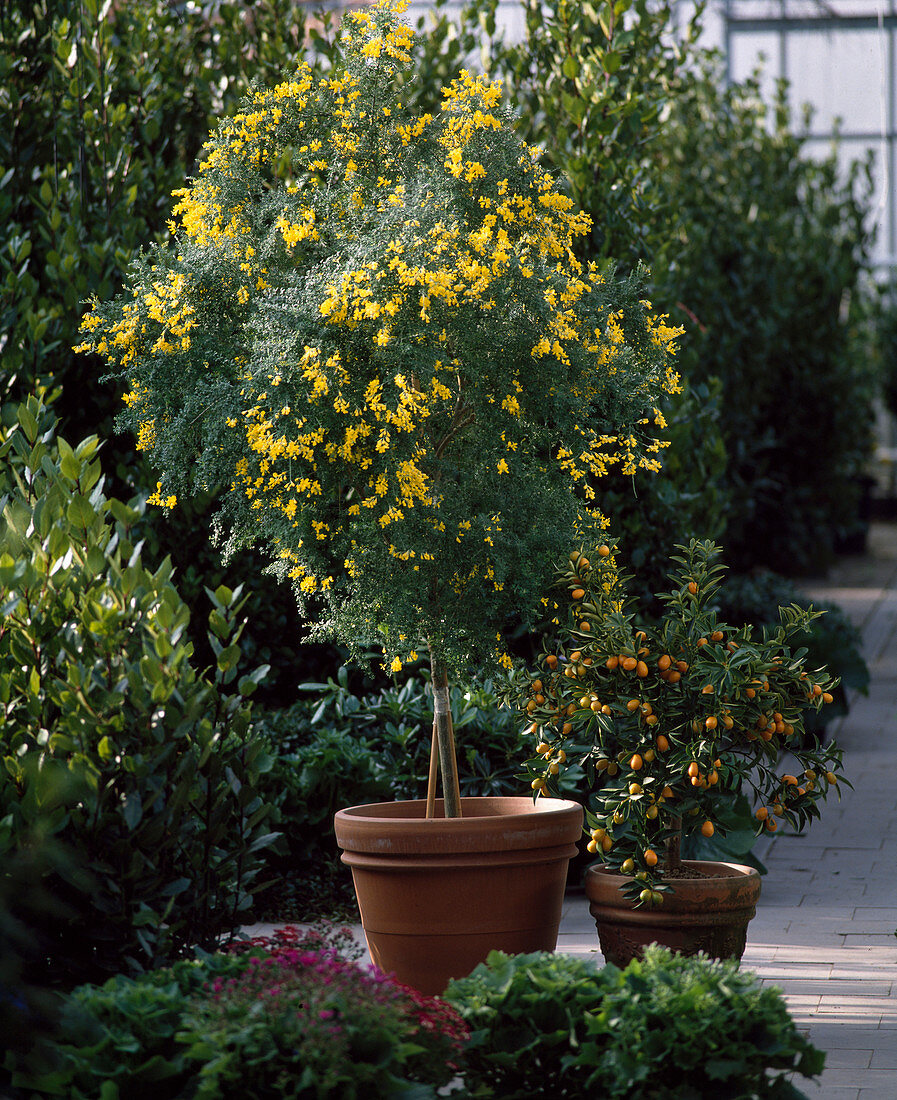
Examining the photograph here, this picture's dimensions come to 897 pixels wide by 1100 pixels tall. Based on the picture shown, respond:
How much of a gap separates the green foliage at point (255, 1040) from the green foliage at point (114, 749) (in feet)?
0.87

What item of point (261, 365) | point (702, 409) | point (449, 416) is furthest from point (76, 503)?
point (702, 409)

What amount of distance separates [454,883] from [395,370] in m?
1.55

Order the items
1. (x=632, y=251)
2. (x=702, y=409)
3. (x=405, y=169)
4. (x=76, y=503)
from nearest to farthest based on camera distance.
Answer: (x=76, y=503), (x=405, y=169), (x=632, y=251), (x=702, y=409)

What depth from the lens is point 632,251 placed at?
609 centimetres

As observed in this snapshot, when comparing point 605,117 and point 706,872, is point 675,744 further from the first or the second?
point 605,117

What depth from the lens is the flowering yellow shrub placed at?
3.62m

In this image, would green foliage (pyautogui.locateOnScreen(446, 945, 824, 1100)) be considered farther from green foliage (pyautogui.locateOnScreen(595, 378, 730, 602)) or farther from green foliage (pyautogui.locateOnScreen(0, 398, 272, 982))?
green foliage (pyautogui.locateOnScreen(595, 378, 730, 602))

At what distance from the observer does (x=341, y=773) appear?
220 inches

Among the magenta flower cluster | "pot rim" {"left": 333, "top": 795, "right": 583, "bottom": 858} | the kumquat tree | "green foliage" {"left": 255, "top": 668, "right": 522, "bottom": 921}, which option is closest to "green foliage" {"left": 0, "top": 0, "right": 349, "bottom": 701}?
"green foliage" {"left": 255, "top": 668, "right": 522, "bottom": 921}

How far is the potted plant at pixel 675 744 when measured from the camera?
4.01 meters

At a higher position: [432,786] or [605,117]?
[605,117]

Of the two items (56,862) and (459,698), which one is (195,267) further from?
(459,698)

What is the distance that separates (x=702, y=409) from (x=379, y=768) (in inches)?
99.7

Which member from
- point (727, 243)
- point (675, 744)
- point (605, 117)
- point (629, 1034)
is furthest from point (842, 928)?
point (727, 243)
